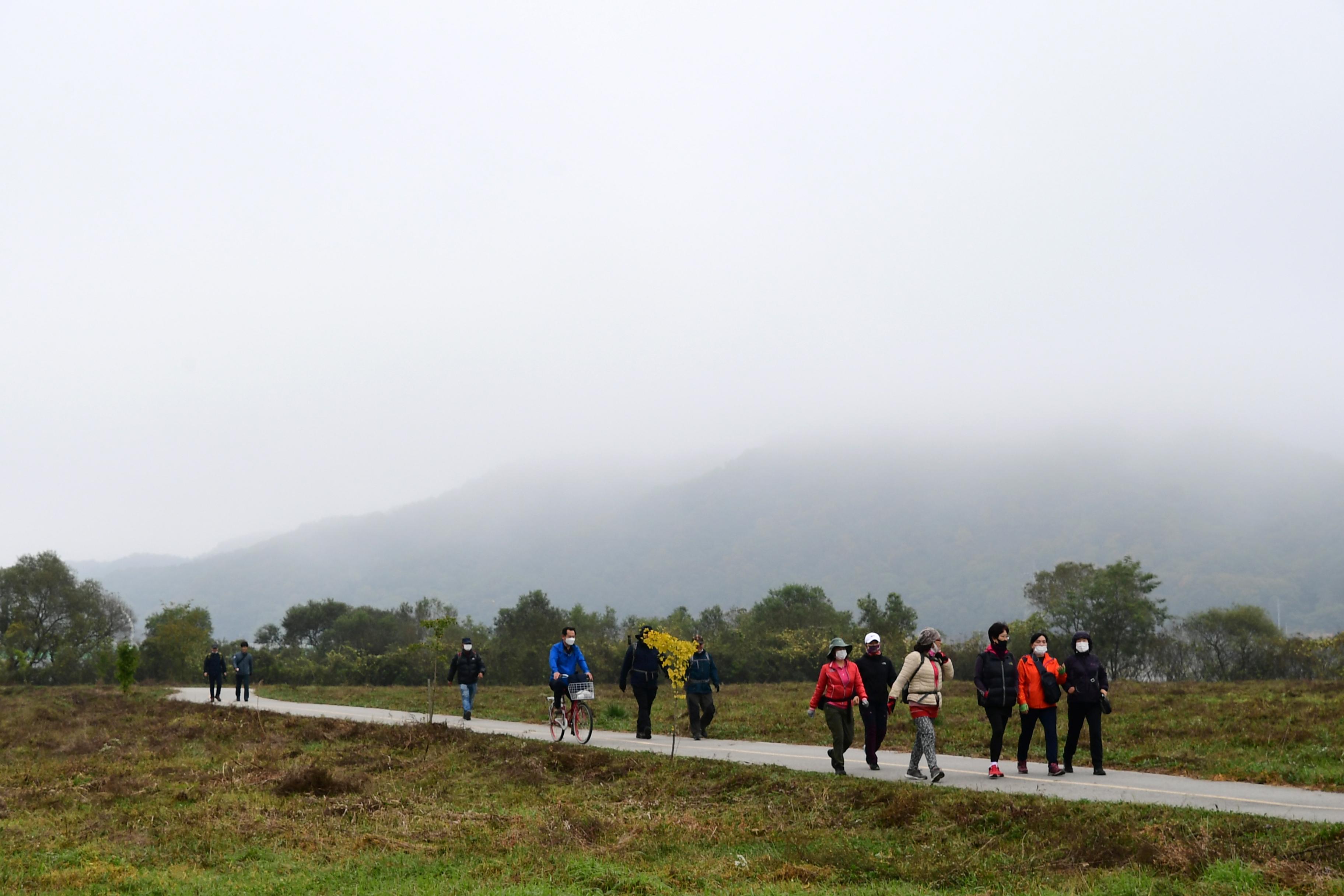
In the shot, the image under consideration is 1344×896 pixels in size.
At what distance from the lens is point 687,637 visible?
6781 centimetres

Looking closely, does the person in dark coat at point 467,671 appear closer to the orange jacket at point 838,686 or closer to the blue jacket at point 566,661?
the blue jacket at point 566,661

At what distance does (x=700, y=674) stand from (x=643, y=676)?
1.26 metres

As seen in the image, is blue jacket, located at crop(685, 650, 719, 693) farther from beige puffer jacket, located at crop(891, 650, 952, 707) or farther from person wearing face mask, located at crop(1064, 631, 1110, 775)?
person wearing face mask, located at crop(1064, 631, 1110, 775)

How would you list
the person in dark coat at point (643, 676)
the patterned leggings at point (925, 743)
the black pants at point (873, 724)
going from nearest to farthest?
the patterned leggings at point (925, 743) → the black pants at point (873, 724) → the person in dark coat at point (643, 676)

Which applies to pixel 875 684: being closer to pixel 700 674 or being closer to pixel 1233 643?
pixel 700 674

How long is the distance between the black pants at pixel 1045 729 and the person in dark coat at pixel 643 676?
25.2 ft

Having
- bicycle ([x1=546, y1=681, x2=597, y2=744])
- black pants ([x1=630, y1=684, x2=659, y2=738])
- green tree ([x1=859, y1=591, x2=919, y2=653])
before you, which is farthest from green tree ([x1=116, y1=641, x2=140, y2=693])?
green tree ([x1=859, y1=591, x2=919, y2=653])

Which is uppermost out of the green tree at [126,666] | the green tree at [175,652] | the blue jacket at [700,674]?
the blue jacket at [700,674]

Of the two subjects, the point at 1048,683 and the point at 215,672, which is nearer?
the point at 1048,683

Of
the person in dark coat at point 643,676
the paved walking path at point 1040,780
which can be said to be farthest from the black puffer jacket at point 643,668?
the paved walking path at point 1040,780

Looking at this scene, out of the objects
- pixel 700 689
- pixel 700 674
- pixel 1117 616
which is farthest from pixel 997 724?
pixel 1117 616

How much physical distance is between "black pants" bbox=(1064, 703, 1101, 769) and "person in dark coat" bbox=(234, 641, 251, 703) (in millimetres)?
28662

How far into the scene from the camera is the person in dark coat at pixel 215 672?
35.2 m

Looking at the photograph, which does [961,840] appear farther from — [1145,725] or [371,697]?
[371,697]
